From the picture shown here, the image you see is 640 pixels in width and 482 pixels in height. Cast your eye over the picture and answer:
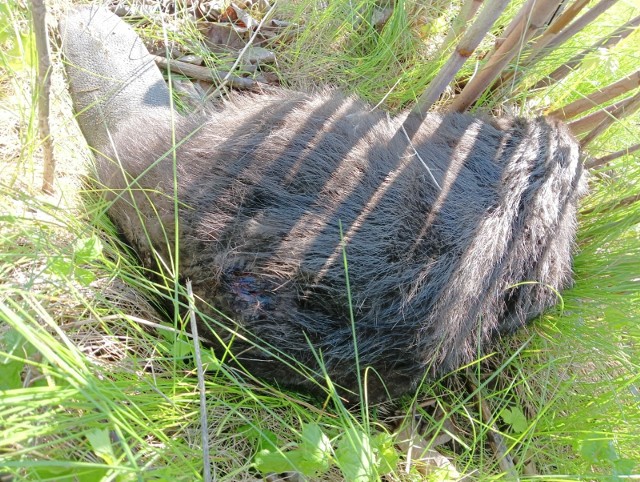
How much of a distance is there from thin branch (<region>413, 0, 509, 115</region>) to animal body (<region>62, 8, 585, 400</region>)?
0.29m

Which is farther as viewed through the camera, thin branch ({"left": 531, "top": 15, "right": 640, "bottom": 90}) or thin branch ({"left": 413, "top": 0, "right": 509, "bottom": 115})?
thin branch ({"left": 531, "top": 15, "right": 640, "bottom": 90})

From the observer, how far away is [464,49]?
1.95 metres

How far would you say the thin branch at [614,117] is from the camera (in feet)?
6.77

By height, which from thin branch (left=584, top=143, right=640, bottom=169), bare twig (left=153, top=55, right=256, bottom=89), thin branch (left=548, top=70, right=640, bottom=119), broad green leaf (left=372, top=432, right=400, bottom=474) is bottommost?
broad green leaf (left=372, top=432, right=400, bottom=474)

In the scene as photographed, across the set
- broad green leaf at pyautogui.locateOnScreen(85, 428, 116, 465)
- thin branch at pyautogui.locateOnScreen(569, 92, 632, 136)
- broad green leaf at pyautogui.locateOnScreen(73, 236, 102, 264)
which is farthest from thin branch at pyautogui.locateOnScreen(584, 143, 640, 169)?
broad green leaf at pyautogui.locateOnScreen(85, 428, 116, 465)

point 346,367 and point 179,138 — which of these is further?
point 179,138

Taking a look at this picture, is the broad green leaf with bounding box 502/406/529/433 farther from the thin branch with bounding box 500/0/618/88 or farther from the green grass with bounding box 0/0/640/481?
the thin branch with bounding box 500/0/618/88

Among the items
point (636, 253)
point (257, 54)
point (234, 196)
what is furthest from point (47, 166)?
point (636, 253)

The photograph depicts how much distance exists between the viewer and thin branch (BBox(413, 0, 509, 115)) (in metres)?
1.75

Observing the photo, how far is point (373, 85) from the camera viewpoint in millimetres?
2557

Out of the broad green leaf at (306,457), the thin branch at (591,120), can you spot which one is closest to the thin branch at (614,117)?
the thin branch at (591,120)

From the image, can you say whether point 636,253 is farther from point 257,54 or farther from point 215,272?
point 257,54

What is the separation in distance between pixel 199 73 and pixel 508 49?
1462mm

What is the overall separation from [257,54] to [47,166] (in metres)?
1.25
